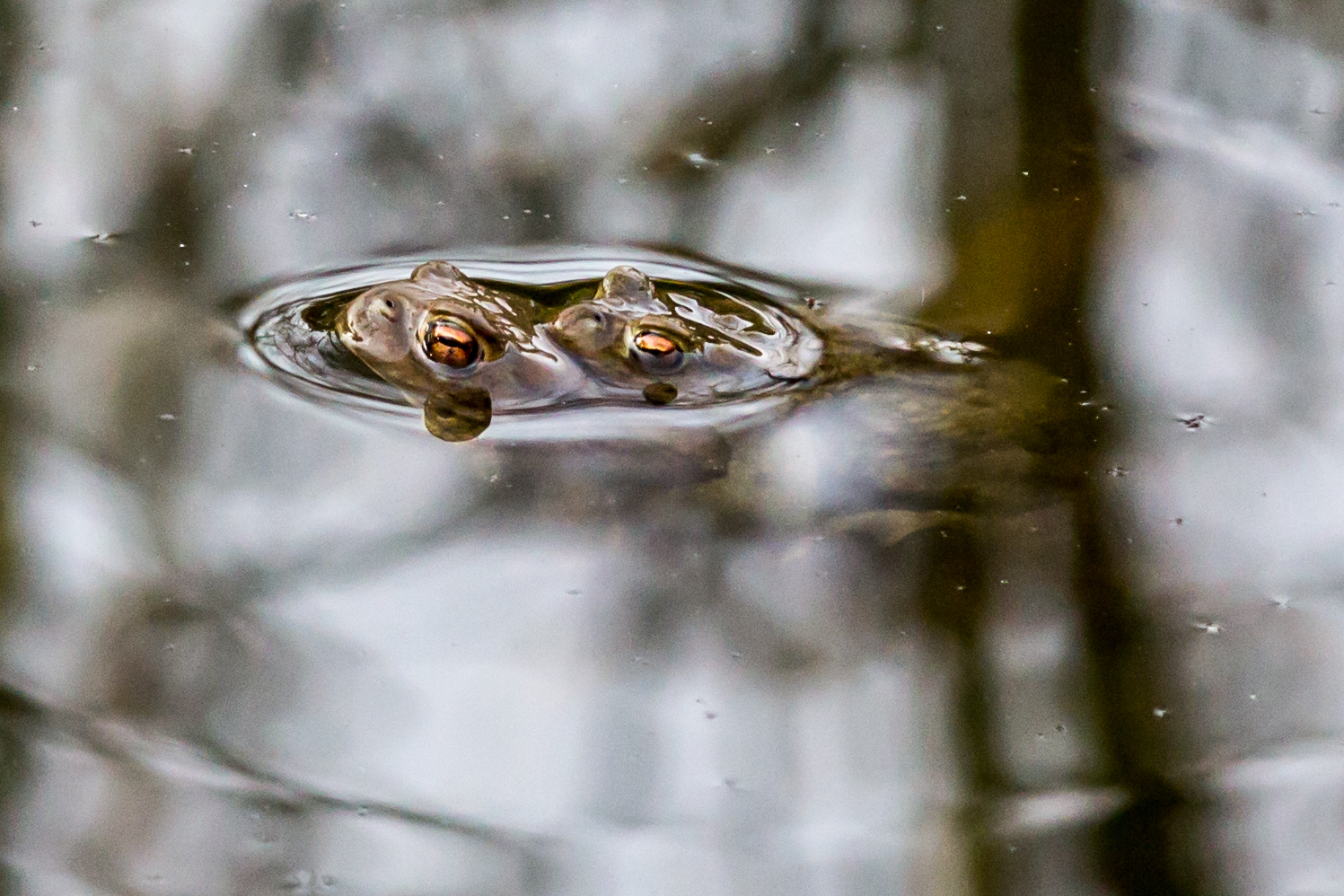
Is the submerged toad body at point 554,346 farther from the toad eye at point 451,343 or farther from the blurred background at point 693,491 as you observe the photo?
the blurred background at point 693,491

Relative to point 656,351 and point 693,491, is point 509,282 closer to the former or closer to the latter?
point 656,351

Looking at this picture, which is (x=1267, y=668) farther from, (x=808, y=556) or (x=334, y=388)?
(x=334, y=388)

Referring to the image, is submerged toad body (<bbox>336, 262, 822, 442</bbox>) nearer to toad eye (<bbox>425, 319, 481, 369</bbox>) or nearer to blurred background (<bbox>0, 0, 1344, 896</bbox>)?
toad eye (<bbox>425, 319, 481, 369</bbox>)

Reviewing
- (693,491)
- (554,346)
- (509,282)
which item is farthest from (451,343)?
(693,491)

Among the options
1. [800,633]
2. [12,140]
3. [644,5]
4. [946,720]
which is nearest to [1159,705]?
[946,720]

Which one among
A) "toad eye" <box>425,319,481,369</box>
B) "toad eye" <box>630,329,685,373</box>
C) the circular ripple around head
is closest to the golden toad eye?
"toad eye" <box>630,329,685,373</box>

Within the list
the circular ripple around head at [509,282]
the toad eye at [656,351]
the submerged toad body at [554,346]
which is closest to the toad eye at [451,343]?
the submerged toad body at [554,346]
